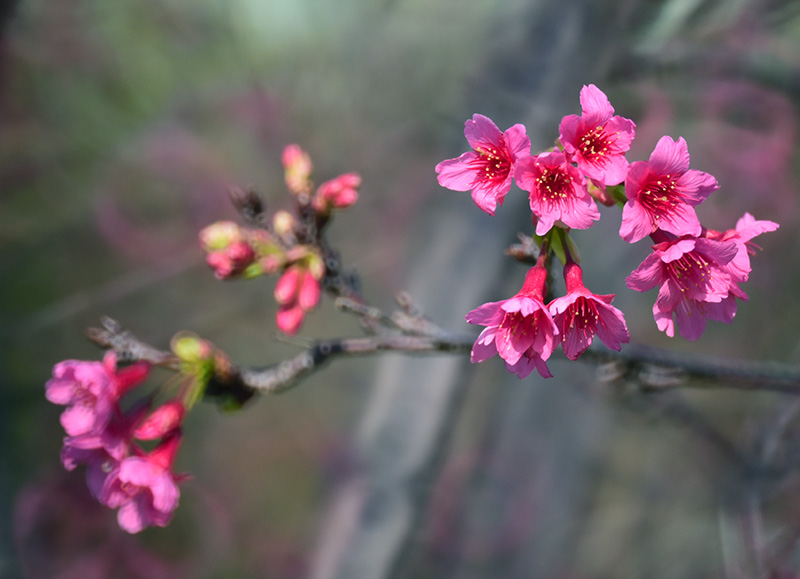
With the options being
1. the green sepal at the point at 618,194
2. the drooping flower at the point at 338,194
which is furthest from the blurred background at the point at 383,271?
the green sepal at the point at 618,194

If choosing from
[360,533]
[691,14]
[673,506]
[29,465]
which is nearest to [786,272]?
[673,506]

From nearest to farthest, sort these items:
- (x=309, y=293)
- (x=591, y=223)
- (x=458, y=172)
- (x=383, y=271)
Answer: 1. (x=591, y=223)
2. (x=458, y=172)
3. (x=309, y=293)
4. (x=383, y=271)

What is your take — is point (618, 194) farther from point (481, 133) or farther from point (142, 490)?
point (142, 490)

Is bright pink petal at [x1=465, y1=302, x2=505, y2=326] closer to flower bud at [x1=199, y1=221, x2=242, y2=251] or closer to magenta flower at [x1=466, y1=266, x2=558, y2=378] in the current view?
magenta flower at [x1=466, y1=266, x2=558, y2=378]

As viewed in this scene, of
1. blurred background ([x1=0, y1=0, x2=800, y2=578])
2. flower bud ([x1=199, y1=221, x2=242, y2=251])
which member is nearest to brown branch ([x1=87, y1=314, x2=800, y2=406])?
flower bud ([x1=199, y1=221, x2=242, y2=251])

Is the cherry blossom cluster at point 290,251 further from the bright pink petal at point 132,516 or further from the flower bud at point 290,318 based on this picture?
the bright pink petal at point 132,516

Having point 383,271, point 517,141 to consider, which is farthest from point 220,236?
point 383,271

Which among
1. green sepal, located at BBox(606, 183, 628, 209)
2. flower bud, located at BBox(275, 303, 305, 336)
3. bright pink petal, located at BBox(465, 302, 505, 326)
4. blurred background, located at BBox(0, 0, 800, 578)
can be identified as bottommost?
bright pink petal, located at BBox(465, 302, 505, 326)

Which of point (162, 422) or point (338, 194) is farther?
point (338, 194)
